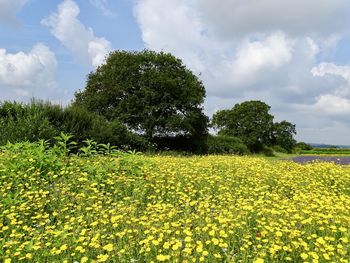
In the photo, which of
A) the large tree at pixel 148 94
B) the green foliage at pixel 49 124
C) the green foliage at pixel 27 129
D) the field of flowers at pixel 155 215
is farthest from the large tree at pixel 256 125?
the field of flowers at pixel 155 215

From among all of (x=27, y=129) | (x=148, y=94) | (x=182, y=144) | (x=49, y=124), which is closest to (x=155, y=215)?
(x=27, y=129)

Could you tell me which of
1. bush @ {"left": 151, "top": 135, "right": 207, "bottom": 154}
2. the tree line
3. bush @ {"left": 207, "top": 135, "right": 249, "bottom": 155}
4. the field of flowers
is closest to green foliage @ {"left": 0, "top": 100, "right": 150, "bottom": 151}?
the tree line

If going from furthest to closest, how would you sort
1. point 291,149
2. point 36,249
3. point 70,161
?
point 291,149 < point 70,161 < point 36,249

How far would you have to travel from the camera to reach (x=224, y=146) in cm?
2978

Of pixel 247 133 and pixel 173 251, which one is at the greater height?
pixel 247 133

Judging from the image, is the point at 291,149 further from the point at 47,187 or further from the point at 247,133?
the point at 47,187

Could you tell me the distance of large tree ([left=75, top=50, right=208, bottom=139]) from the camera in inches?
1067

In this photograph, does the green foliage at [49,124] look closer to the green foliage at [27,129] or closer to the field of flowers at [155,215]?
the green foliage at [27,129]

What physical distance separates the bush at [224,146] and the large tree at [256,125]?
14.2m

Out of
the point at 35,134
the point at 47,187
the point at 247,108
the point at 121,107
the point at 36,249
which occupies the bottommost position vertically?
the point at 36,249

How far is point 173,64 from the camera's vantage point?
95.3 ft

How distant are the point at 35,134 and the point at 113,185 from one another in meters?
8.76

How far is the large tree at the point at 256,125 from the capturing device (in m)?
47.7

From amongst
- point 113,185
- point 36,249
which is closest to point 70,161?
point 113,185
